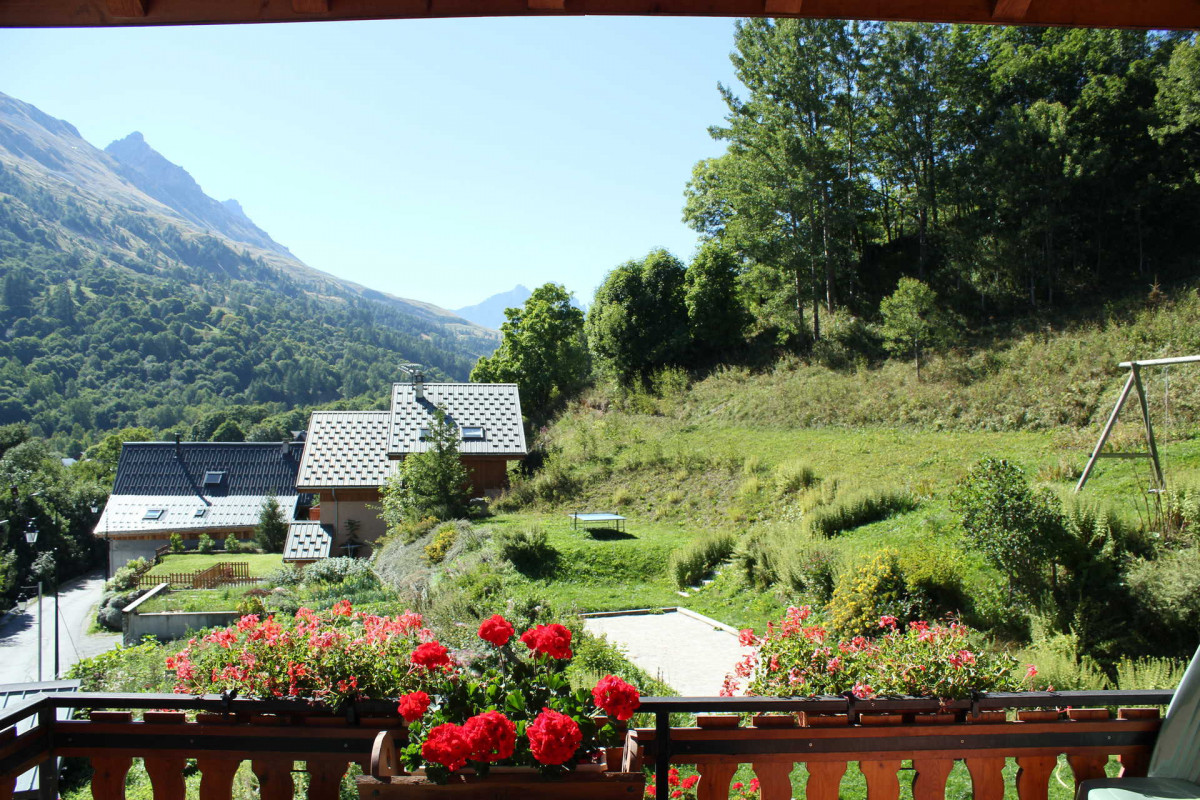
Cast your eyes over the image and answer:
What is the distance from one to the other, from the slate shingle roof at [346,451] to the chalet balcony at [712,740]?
18.1 metres

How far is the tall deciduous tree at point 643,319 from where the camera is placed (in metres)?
25.4

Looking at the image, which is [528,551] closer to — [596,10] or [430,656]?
[430,656]

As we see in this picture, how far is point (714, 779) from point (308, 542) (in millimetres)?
20547

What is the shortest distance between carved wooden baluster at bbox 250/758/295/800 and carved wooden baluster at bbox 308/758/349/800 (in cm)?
9

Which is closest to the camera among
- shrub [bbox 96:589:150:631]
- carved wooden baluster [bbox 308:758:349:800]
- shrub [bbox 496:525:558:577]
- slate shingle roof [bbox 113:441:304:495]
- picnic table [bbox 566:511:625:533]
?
carved wooden baluster [bbox 308:758:349:800]

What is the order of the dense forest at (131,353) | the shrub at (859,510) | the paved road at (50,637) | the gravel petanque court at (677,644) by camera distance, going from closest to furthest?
the gravel petanque court at (677,644), the shrub at (859,510), the paved road at (50,637), the dense forest at (131,353)

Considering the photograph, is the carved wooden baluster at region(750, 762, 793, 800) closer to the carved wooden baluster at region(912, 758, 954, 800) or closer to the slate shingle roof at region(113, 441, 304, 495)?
the carved wooden baluster at region(912, 758, 954, 800)

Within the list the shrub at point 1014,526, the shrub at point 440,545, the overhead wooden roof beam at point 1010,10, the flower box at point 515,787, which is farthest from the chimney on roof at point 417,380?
the overhead wooden roof beam at point 1010,10

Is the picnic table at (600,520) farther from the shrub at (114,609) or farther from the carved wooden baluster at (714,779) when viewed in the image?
the shrub at (114,609)

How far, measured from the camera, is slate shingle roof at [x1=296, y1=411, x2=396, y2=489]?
21016 millimetres

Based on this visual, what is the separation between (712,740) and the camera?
223 cm

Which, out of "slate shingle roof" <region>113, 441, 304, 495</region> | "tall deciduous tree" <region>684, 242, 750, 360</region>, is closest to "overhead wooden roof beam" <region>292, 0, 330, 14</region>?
"tall deciduous tree" <region>684, 242, 750, 360</region>

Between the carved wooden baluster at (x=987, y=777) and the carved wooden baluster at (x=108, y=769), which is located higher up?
the carved wooden baluster at (x=108, y=769)

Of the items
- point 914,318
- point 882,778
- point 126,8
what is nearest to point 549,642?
point 882,778
